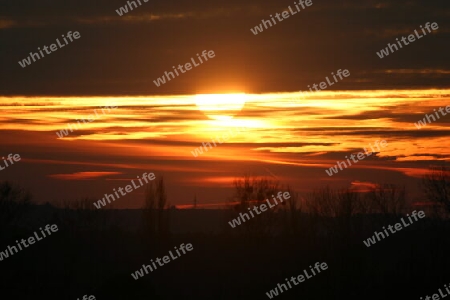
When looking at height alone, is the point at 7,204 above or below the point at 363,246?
above

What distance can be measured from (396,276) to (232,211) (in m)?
36.9

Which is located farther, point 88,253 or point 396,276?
point 88,253

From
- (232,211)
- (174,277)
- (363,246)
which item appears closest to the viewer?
(363,246)

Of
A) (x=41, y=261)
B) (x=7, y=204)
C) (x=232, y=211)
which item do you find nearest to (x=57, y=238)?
(x=41, y=261)

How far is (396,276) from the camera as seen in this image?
27.6 meters

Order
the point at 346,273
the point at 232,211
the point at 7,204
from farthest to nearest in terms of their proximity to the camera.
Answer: the point at 232,211
the point at 7,204
the point at 346,273

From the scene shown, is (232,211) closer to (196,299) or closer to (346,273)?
(196,299)

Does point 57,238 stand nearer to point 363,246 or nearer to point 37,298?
point 37,298

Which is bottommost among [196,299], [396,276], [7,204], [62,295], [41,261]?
[396,276]

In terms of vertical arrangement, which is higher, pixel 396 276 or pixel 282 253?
pixel 282 253

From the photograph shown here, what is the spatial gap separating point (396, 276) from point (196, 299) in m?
8.98

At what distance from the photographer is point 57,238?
41.2 meters

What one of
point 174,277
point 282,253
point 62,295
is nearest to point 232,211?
point 282,253

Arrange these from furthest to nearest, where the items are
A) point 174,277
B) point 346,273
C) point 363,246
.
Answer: point 174,277, point 363,246, point 346,273
